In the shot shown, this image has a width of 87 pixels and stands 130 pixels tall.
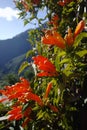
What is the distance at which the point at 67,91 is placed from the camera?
99.6 inches

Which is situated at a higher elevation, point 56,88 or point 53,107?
point 56,88

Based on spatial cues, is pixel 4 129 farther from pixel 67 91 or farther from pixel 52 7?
pixel 52 7

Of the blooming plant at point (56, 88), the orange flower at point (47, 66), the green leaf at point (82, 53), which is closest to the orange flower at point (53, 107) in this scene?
the blooming plant at point (56, 88)

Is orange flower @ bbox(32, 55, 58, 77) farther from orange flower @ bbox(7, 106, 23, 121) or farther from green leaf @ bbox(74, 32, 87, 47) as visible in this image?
orange flower @ bbox(7, 106, 23, 121)

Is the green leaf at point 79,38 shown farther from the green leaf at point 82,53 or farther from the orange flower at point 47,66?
the orange flower at point 47,66

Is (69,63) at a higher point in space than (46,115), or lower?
higher

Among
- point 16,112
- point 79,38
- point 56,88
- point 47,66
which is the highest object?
point 79,38

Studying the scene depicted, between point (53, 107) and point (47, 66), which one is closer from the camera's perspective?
point (47, 66)

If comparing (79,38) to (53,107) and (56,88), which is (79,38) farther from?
(53,107)

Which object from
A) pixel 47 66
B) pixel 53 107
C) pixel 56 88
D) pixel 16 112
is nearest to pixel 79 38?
pixel 47 66

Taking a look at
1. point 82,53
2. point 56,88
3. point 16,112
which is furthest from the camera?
point 16,112

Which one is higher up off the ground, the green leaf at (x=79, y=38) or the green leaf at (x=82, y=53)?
the green leaf at (x=79, y=38)

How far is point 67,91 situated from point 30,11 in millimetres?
5879

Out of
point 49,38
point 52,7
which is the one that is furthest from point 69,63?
point 52,7
